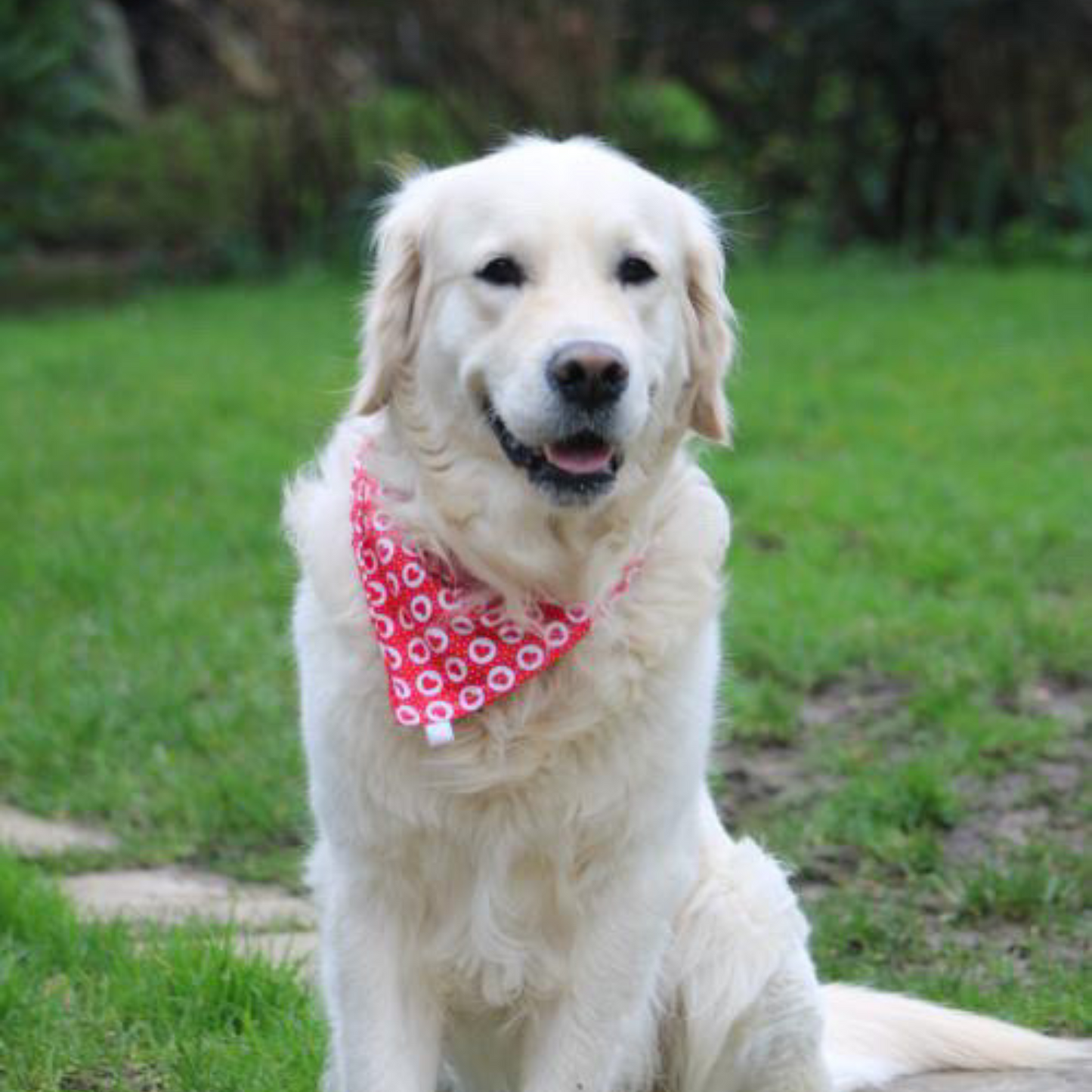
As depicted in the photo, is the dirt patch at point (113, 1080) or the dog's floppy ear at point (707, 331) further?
the dirt patch at point (113, 1080)

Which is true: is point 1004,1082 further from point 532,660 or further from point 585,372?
point 585,372

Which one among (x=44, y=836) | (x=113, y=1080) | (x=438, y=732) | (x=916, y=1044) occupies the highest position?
(x=438, y=732)

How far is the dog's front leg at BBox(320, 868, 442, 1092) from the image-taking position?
9.68ft

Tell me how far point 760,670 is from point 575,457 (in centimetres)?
274

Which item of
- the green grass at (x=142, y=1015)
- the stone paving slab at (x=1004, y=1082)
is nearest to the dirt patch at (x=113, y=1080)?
the green grass at (x=142, y=1015)

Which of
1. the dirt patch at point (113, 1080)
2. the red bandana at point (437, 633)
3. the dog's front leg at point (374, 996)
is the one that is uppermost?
the red bandana at point (437, 633)

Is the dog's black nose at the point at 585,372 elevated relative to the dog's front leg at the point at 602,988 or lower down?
elevated

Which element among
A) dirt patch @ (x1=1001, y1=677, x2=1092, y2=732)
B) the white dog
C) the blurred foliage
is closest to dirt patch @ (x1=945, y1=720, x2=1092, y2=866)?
dirt patch @ (x1=1001, y1=677, x2=1092, y2=732)

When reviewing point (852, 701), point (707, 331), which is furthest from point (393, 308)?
point (852, 701)

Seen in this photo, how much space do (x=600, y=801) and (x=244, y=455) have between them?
5.13 metres

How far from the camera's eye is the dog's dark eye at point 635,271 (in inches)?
119

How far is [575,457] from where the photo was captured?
2.96m

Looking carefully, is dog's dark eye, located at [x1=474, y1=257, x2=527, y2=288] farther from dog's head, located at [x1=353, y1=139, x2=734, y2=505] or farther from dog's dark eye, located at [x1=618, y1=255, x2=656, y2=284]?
dog's dark eye, located at [x1=618, y1=255, x2=656, y2=284]

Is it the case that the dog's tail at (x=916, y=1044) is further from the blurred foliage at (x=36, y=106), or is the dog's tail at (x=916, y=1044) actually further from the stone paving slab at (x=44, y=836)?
the blurred foliage at (x=36, y=106)
